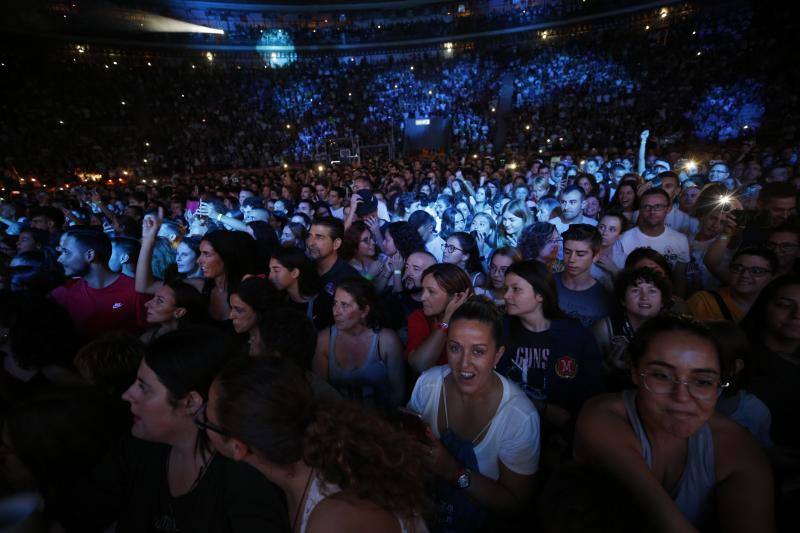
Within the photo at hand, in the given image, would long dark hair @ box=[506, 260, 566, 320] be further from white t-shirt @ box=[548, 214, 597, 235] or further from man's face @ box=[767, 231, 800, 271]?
white t-shirt @ box=[548, 214, 597, 235]

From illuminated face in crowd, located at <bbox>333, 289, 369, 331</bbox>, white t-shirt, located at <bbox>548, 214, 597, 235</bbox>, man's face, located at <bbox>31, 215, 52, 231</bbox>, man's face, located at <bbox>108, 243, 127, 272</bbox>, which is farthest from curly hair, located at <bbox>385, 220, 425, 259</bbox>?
man's face, located at <bbox>31, 215, 52, 231</bbox>

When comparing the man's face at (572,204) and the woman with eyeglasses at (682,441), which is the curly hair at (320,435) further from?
the man's face at (572,204)

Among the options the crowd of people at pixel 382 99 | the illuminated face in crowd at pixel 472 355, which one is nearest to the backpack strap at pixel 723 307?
the illuminated face in crowd at pixel 472 355

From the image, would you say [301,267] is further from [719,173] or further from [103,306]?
[719,173]

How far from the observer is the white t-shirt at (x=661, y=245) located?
4.06m

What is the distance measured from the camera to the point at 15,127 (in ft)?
59.3

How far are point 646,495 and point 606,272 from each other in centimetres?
291

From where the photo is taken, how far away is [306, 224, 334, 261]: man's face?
12.9 ft

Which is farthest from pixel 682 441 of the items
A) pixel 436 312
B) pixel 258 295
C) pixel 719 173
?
pixel 719 173

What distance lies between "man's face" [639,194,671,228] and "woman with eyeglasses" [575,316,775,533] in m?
2.92

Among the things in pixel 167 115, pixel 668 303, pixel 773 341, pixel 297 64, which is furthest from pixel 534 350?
pixel 297 64

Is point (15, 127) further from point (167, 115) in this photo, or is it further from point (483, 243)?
point (483, 243)

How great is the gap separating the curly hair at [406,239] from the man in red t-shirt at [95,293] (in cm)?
257

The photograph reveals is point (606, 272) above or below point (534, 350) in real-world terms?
above
